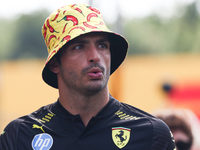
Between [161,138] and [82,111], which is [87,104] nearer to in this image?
[82,111]

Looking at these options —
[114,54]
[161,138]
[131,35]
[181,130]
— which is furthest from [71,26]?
[131,35]

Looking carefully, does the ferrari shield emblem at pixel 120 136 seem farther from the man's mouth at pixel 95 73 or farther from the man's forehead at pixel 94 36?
the man's forehead at pixel 94 36

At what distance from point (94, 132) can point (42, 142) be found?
0.41 metres

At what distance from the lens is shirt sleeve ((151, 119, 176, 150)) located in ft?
8.23

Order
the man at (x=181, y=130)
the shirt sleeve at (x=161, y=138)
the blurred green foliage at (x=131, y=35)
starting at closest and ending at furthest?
the shirt sleeve at (x=161, y=138), the man at (x=181, y=130), the blurred green foliage at (x=131, y=35)

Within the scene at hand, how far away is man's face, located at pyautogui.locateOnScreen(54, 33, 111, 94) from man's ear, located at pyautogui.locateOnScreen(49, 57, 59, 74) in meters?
0.15

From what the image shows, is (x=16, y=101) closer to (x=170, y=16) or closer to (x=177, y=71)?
(x=177, y=71)

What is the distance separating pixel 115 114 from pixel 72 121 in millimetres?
345

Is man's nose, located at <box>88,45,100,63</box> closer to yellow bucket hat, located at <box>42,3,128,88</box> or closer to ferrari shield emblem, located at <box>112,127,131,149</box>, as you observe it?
yellow bucket hat, located at <box>42,3,128,88</box>

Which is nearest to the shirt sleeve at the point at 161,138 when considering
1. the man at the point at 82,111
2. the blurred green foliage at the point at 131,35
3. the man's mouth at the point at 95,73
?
the man at the point at 82,111

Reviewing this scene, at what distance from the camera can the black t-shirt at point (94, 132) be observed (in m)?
2.53

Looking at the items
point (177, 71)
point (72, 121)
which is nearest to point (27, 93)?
point (177, 71)

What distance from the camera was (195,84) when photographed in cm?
1070

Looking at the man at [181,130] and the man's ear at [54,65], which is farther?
the man at [181,130]
